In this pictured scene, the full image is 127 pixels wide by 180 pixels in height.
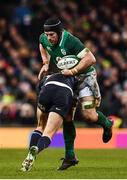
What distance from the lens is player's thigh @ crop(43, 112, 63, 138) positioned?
11.7m

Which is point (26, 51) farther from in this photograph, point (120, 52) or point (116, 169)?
point (116, 169)

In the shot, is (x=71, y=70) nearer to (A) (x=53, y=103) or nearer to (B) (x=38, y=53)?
(A) (x=53, y=103)

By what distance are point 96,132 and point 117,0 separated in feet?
30.9

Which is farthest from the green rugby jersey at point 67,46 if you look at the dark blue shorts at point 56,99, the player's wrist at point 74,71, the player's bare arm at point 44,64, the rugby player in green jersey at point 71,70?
the dark blue shorts at point 56,99

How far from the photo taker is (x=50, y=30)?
40.0 feet

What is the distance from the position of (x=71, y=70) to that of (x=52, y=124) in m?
0.95

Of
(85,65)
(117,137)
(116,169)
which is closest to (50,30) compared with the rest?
(85,65)

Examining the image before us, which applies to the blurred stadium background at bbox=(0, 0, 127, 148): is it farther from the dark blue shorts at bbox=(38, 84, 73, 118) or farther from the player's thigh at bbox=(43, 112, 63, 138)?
the player's thigh at bbox=(43, 112, 63, 138)

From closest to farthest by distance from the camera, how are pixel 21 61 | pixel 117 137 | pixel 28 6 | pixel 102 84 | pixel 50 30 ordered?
pixel 50 30 → pixel 117 137 → pixel 102 84 → pixel 21 61 → pixel 28 6

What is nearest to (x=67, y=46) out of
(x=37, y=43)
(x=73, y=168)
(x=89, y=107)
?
(x=89, y=107)

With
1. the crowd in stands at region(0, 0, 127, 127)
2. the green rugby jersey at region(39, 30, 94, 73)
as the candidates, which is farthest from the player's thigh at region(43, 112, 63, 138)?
the crowd in stands at region(0, 0, 127, 127)

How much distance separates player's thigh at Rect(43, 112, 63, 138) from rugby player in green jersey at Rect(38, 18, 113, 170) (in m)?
0.71

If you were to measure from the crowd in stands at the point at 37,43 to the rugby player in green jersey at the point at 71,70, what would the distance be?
9715mm

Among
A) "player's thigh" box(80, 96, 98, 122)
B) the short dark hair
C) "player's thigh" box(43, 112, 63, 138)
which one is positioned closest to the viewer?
"player's thigh" box(43, 112, 63, 138)
